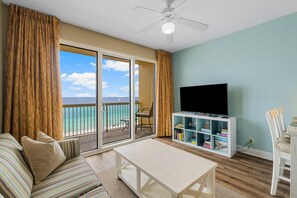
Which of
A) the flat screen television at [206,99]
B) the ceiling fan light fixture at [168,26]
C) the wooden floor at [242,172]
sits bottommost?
the wooden floor at [242,172]

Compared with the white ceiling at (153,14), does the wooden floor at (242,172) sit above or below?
below

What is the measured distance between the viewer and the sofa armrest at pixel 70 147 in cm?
170

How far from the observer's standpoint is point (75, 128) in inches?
150

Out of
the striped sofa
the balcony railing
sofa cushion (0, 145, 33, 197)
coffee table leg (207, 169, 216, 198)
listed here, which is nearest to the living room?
the balcony railing

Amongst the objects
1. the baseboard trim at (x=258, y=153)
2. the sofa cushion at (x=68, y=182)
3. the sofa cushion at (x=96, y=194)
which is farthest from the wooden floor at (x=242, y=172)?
the sofa cushion at (x=96, y=194)

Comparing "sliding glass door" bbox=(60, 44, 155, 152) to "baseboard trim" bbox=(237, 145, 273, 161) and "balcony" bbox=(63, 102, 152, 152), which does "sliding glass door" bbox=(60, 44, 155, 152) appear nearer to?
"balcony" bbox=(63, 102, 152, 152)

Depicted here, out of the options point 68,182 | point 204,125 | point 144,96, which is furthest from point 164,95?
point 68,182

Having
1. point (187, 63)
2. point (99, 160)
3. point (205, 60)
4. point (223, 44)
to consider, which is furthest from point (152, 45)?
point (99, 160)

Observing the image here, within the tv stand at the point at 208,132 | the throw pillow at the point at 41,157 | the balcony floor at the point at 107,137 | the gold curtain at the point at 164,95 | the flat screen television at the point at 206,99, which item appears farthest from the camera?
the gold curtain at the point at 164,95

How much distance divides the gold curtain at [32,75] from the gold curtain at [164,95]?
2360 millimetres

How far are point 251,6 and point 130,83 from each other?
8.50ft

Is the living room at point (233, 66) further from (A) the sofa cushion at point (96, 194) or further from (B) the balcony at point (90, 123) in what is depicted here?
(A) the sofa cushion at point (96, 194)

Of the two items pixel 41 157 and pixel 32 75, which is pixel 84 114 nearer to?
pixel 32 75

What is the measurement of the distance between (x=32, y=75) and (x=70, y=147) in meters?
1.21
